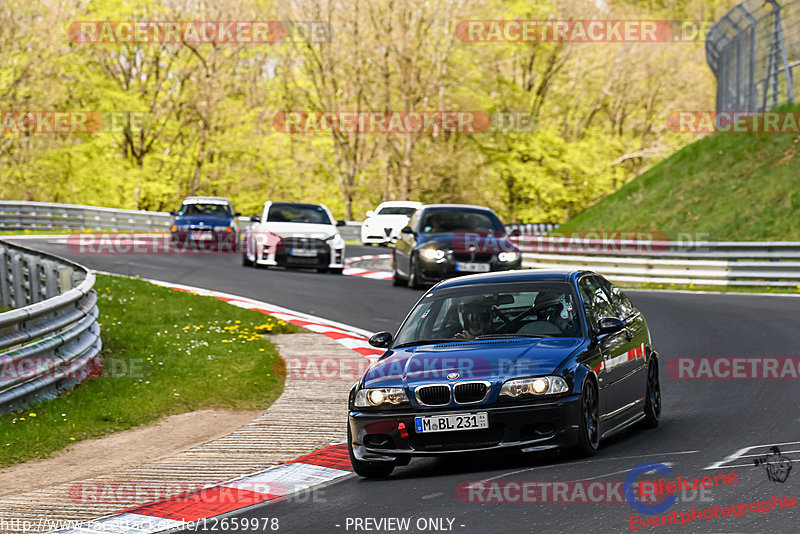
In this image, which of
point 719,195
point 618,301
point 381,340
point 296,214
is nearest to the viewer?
point 381,340

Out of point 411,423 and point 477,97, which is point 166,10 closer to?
point 477,97

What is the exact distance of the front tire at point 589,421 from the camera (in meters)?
7.87

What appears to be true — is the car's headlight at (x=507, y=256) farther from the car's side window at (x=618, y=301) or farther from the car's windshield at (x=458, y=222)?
the car's side window at (x=618, y=301)

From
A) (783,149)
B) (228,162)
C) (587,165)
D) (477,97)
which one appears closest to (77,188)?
(228,162)

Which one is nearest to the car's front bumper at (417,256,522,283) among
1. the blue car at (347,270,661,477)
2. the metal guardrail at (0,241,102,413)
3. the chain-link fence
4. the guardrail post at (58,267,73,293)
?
the guardrail post at (58,267,73,293)

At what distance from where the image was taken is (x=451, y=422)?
7.75 m

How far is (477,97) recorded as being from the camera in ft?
186

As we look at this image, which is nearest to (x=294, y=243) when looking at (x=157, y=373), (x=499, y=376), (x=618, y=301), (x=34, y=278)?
(x=34, y=278)

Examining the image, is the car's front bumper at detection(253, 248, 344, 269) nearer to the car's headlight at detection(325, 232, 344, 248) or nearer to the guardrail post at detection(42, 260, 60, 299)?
the car's headlight at detection(325, 232, 344, 248)

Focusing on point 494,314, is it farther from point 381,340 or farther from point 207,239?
point 207,239

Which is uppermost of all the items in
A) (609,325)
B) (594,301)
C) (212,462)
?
(594,301)

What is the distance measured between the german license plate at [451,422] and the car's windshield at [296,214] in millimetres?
19769

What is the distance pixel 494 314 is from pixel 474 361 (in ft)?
3.34

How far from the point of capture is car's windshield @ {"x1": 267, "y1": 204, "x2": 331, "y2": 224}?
90.0ft
